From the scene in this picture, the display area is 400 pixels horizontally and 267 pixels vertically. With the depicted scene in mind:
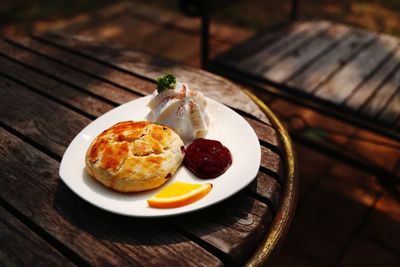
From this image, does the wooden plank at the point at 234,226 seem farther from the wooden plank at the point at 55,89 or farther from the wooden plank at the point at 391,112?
the wooden plank at the point at 391,112

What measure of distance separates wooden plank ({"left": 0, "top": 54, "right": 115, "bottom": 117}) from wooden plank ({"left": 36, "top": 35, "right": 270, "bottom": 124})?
0.79ft

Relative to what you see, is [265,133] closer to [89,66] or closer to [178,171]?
[178,171]

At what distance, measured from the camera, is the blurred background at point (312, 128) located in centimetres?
224

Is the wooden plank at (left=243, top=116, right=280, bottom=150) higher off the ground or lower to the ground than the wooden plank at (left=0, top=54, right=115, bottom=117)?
lower

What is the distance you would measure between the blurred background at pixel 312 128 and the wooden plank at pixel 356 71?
1.12 feet

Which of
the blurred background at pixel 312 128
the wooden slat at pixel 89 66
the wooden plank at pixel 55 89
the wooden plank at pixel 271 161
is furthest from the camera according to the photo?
the blurred background at pixel 312 128

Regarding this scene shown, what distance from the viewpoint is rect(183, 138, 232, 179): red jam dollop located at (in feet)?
3.84

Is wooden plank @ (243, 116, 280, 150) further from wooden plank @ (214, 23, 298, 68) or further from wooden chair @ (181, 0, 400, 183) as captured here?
wooden plank @ (214, 23, 298, 68)

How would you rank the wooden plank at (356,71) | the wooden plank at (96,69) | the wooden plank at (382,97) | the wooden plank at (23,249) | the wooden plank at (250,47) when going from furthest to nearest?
the wooden plank at (250,47) < the wooden plank at (356,71) < the wooden plank at (382,97) < the wooden plank at (96,69) < the wooden plank at (23,249)

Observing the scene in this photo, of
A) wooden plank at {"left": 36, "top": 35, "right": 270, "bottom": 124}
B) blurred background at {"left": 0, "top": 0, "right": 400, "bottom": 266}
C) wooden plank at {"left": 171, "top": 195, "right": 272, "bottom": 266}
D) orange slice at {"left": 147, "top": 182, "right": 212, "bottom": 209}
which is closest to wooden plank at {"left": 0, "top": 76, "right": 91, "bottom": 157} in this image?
wooden plank at {"left": 36, "top": 35, "right": 270, "bottom": 124}

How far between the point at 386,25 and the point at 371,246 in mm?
3115

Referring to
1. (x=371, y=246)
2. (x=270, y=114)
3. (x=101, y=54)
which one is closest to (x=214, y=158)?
(x=270, y=114)

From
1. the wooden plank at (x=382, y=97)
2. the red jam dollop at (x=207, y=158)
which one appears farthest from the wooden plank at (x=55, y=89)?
the wooden plank at (x=382, y=97)

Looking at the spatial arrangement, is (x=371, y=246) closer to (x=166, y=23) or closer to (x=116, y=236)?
(x=116, y=236)
